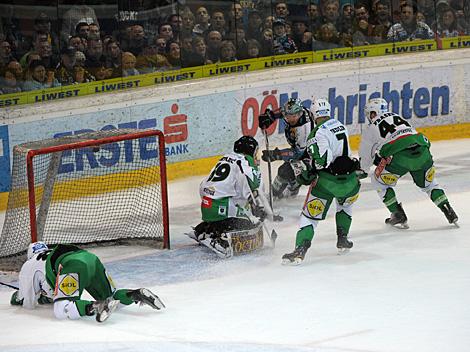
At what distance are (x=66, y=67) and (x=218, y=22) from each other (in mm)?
1948

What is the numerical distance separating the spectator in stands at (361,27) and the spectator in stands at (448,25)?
830mm

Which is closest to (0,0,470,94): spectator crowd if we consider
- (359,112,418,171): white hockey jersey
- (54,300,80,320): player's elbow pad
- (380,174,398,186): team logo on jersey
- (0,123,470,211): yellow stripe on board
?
(0,123,470,211): yellow stripe on board

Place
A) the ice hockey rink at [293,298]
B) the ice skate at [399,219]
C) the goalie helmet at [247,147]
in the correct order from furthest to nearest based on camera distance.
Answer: the ice skate at [399,219] → the goalie helmet at [247,147] → the ice hockey rink at [293,298]

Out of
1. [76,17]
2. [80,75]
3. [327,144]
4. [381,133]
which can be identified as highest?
[76,17]

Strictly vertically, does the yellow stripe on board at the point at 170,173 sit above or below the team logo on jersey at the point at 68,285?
below

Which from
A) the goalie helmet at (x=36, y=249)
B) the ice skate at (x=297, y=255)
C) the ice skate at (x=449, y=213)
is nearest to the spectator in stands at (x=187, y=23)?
the ice skate at (x=449, y=213)

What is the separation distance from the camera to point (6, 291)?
8.00m

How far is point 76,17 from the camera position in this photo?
11273 millimetres

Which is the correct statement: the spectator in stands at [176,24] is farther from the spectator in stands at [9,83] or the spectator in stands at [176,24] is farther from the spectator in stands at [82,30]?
the spectator in stands at [9,83]

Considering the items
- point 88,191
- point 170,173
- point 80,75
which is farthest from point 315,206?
point 80,75

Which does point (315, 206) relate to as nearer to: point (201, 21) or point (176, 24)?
point (176, 24)

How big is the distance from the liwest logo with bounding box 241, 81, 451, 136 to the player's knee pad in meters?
1.58

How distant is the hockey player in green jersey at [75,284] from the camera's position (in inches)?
275

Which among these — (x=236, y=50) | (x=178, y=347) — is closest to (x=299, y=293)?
(x=178, y=347)
